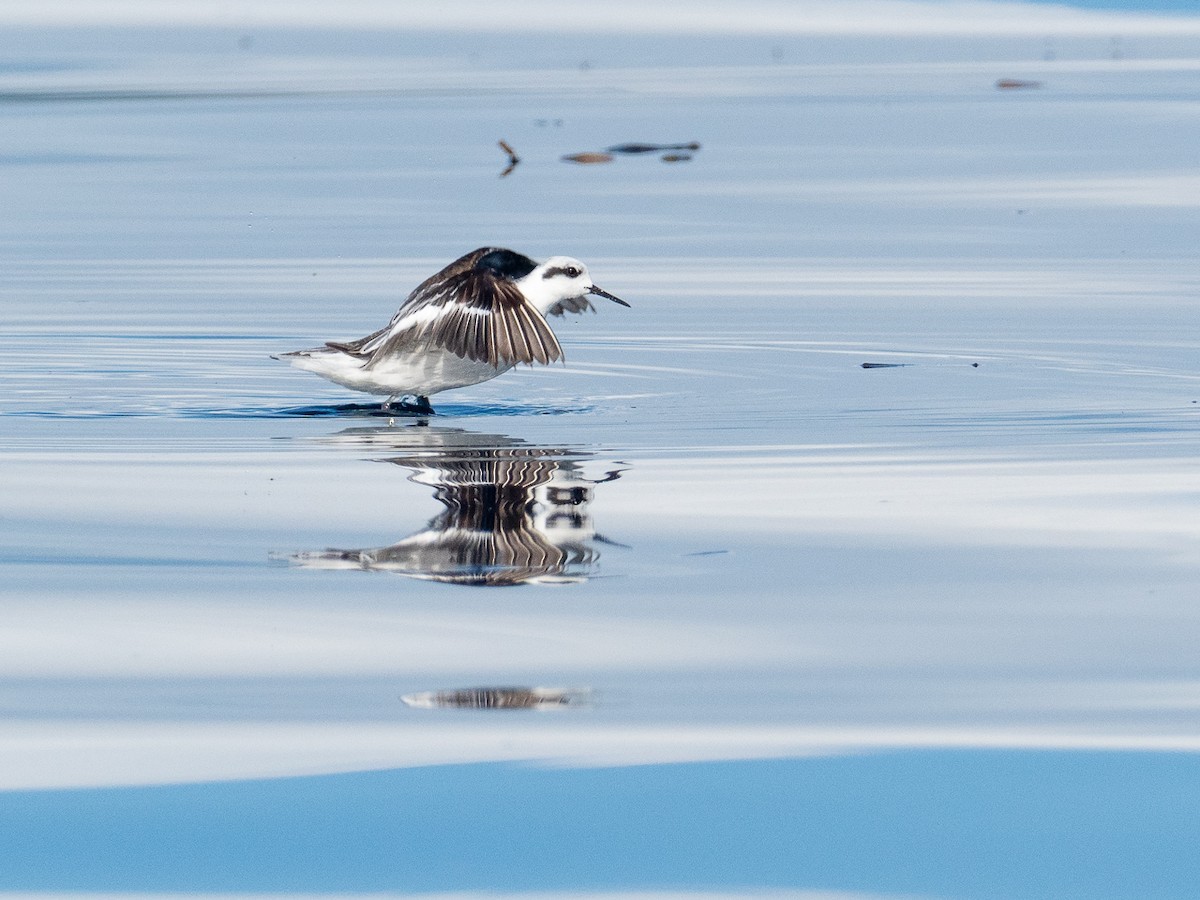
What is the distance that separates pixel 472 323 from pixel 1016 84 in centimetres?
2643

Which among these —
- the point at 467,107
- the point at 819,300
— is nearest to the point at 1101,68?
the point at 467,107

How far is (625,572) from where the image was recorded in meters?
7.29

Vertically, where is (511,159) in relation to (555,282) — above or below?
above

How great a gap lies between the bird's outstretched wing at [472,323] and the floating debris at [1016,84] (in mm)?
25417

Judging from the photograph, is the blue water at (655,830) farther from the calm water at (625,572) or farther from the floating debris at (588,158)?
the floating debris at (588,158)

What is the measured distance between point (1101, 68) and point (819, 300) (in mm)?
28064

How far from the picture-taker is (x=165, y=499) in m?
8.55

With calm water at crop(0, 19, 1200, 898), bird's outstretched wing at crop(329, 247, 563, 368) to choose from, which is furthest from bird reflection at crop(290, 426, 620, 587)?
bird's outstretched wing at crop(329, 247, 563, 368)

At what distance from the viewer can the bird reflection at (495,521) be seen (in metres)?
7.31

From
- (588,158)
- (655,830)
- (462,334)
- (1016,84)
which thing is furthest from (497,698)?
(1016,84)

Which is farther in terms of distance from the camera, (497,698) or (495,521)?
(495,521)

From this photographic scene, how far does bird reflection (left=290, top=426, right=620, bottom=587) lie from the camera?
24.0 ft

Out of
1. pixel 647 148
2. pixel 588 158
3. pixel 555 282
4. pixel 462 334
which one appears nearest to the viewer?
pixel 462 334

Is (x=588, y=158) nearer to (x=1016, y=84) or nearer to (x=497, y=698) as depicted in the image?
(x=1016, y=84)
